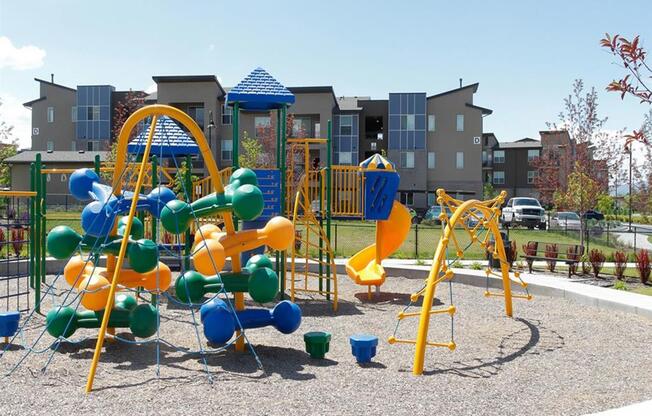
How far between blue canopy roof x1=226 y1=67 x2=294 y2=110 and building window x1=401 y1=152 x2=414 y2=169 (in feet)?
139

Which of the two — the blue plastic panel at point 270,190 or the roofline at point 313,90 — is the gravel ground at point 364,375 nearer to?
the blue plastic panel at point 270,190

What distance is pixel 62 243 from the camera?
664cm

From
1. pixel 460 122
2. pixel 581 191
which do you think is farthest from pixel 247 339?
pixel 460 122

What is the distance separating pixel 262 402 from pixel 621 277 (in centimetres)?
1153

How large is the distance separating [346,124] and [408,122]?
559cm

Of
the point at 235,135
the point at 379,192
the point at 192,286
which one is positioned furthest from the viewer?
the point at 379,192

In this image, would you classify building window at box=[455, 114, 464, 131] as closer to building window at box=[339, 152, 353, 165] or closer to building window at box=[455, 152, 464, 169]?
building window at box=[455, 152, 464, 169]

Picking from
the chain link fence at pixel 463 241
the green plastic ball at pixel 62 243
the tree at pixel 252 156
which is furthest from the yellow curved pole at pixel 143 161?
the tree at pixel 252 156

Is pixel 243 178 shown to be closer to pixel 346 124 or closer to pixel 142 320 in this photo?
pixel 142 320

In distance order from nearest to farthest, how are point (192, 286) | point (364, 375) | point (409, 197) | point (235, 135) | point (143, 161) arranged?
point (143, 161), point (364, 375), point (192, 286), point (235, 135), point (409, 197)

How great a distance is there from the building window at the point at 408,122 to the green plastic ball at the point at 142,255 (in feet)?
152

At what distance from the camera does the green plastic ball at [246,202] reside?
6.35 metres

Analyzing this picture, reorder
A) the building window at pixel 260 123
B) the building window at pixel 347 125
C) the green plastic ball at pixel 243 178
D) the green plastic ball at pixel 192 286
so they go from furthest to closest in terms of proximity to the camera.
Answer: the building window at pixel 347 125 → the building window at pixel 260 123 → the green plastic ball at pixel 243 178 → the green plastic ball at pixel 192 286

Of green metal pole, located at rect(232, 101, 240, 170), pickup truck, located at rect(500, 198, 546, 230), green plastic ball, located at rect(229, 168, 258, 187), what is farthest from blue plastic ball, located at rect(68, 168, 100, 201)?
pickup truck, located at rect(500, 198, 546, 230)
